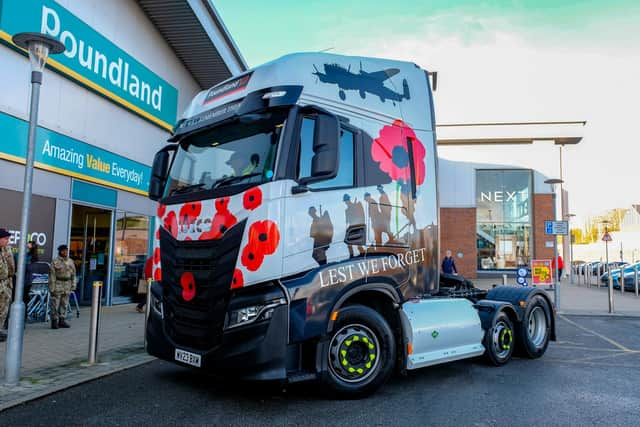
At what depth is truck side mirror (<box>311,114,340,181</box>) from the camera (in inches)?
171

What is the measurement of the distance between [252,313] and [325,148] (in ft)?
5.12

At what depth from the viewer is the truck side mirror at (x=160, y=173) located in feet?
18.4

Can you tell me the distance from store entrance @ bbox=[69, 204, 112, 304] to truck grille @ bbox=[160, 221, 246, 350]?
323 inches

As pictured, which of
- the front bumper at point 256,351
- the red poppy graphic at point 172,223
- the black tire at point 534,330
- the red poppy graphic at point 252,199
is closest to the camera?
the front bumper at point 256,351

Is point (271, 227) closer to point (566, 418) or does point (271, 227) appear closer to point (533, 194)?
point (566, 418)

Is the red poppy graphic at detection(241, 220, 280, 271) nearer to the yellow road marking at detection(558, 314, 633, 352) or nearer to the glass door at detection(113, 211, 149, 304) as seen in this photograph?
the yellow road marking at detection(558, 314, 633, 352)

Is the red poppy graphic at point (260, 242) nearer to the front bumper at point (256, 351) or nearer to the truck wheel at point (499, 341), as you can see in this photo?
the front bumper at point (256, 351)

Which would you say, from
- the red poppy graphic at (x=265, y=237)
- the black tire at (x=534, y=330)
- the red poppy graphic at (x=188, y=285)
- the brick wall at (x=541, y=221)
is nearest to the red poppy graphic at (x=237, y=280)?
the red poppy graphic at (x=265, y=237)

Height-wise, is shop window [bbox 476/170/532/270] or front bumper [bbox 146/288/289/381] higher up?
shop window [bbox 476/170/532/270]

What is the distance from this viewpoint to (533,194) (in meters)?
30.3

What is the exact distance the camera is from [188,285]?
4.64 meters

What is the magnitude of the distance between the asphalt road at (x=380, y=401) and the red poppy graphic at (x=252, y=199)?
71.4 inches

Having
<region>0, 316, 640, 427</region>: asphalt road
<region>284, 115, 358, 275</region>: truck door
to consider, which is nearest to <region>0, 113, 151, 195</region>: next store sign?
<region>0, 316, 640, 427</region>: asphalt road

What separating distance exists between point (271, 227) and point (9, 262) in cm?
568
